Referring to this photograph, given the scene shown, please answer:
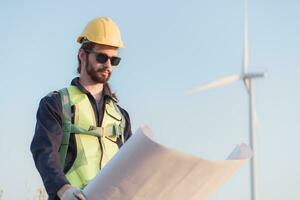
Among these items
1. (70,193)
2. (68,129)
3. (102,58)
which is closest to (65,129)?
(68,129)

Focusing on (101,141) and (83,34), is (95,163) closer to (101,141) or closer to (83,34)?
(101,141)

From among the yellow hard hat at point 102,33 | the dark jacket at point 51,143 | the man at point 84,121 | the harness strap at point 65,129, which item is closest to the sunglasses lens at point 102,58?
the man at point 84,121

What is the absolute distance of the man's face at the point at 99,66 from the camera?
5.65 meters

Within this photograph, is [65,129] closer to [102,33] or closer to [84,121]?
[84,121]

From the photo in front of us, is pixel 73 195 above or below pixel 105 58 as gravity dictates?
below

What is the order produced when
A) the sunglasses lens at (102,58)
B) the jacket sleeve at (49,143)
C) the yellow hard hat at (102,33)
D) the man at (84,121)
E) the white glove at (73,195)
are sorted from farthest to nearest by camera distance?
the yellow hard hat at (102,33)
the sunglasses lens at (102,58)
the man at (84,121)
the jacket sleeve at (49,143)
the white glove at (73,195)

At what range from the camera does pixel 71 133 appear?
18.2ft

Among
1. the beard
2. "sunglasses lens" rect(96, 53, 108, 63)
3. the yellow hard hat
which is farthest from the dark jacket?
the yellow hard hat

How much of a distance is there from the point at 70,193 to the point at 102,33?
1.61 meters

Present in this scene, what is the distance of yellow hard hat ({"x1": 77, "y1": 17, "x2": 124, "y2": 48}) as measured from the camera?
5746mm

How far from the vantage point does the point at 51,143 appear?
17.4 ft

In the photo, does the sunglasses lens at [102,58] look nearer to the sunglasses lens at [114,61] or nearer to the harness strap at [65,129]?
the sunglasses lens at [114,61]

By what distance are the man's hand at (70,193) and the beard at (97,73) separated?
110cm

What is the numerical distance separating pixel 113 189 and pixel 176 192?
427 mm
